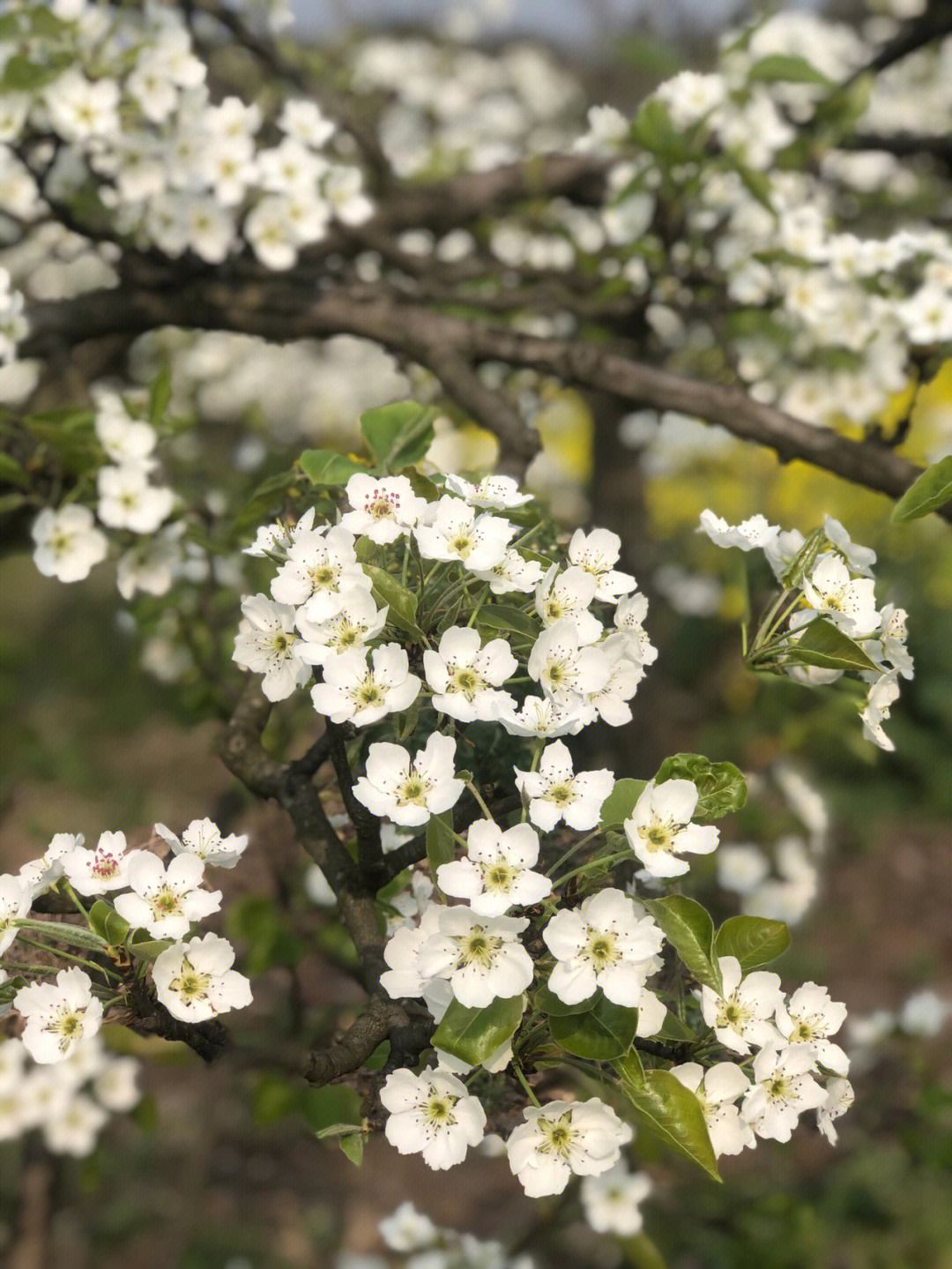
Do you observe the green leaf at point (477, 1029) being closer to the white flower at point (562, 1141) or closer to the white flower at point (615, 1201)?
the white flower at point (562, 1141)

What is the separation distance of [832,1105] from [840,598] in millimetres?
304

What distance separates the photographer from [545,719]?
0.62 meters

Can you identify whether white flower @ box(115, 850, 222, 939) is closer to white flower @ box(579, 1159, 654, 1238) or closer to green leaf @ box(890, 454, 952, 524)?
green leaf @ box(890, 454, 952, 524)

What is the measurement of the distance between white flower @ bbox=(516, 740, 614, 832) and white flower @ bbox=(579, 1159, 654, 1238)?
4.29 ft

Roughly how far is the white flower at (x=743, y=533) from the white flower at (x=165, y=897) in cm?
38

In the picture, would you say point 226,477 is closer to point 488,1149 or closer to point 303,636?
point 488,1149

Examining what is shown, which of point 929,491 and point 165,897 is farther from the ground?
point 929,491

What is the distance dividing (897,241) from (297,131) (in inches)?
33.0

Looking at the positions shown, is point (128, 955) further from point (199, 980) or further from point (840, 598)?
point (840, 598)

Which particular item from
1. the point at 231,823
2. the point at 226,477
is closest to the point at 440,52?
the point at 226,477

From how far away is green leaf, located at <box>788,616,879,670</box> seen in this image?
2.24 ft

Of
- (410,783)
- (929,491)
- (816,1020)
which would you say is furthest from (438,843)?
(929,491)

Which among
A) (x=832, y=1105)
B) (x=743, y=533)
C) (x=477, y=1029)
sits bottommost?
(x=832, y=1105)

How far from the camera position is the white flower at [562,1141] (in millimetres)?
610
